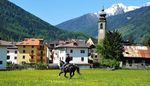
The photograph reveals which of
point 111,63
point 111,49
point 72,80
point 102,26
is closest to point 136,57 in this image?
point 111,49

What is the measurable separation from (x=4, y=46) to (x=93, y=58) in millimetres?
59396

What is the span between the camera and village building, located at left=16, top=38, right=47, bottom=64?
6806 inches

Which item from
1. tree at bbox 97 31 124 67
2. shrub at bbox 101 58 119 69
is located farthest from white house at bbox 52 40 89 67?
shrub at bbox 101 58 119 69

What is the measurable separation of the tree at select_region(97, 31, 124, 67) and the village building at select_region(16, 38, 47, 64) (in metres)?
32.0

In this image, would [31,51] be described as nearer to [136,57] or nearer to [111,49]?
[111,49]

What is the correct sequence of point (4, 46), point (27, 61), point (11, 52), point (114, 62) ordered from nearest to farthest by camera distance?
point (4, 46)
point (114, 62)
point (27, 61)
point (11, 52)

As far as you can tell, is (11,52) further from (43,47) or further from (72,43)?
(72,43)

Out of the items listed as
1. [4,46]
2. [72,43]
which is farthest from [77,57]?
[4,46]

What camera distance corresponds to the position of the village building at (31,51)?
173 metres

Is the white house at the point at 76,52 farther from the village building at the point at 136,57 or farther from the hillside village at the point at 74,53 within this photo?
the village building at the point at 136,57

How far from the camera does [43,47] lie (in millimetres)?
176625

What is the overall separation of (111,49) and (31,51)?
40.7 m

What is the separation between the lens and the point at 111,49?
146m

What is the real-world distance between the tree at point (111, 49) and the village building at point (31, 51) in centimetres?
3199
